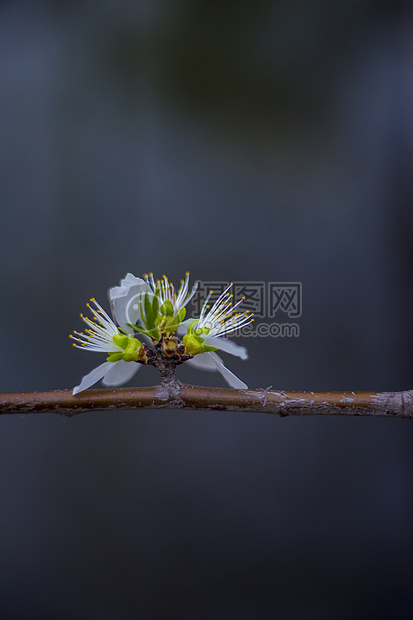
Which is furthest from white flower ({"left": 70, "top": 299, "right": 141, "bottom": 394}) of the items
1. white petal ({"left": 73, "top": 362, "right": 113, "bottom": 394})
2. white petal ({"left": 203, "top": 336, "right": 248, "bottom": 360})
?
white petal ({"left": 203, "top": 336, "right": 248, "bottom": 360})

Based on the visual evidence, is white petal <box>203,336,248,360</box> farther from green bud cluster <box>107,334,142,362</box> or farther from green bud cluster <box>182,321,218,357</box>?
green bud cluster <box>107,334,142,362</box>

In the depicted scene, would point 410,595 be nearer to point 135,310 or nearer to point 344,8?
point 135,310

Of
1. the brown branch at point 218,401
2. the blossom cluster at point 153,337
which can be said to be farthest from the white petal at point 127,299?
the brown branch at point 218,401

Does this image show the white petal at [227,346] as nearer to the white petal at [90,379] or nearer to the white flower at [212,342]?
the white flower at [212,342]

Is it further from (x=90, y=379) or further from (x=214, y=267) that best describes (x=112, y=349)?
(x=214, y=267)

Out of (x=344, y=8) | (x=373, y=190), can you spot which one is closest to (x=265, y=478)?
(x=373, y=190)

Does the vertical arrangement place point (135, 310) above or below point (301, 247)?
below

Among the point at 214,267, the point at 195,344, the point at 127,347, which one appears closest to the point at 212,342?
the point at 195,344
